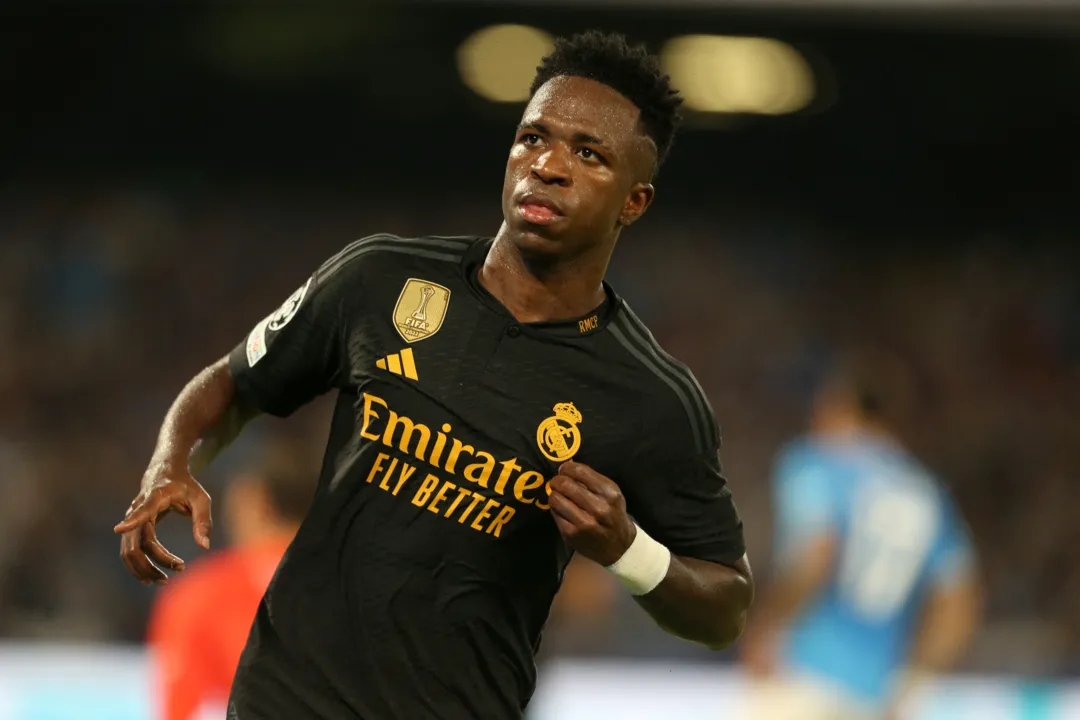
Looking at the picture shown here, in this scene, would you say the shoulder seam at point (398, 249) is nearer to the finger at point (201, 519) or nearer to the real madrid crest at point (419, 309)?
the real madrid crest at point (419, 309)

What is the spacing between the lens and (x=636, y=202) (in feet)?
9.59

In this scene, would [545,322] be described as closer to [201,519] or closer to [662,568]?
[662,568]

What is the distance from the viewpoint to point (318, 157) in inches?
460

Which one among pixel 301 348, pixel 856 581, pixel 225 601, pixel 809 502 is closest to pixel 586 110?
pixel 301 348

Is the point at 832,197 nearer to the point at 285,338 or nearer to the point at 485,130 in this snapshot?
the point at 485,130

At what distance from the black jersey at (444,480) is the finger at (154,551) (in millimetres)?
268

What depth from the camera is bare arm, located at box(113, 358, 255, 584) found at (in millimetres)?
2529

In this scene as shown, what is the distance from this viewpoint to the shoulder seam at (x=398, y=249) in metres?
2.85

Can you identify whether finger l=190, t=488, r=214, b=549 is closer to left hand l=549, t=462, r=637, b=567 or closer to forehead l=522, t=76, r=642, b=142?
left hand l=549, t=462, r=637, b=567

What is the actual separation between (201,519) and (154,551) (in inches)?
3.6

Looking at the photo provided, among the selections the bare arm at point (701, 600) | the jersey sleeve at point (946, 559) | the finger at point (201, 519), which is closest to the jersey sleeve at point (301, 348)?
the finger at point (201, 519)

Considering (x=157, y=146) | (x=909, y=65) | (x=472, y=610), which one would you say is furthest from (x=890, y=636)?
(x=157, y=146)

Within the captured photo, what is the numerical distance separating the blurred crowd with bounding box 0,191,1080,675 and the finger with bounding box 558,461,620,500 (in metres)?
7.19

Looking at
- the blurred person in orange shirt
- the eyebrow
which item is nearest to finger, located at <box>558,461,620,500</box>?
the eyebrow
